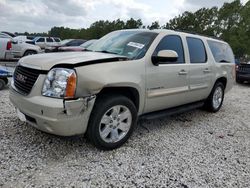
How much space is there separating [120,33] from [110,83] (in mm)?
1749

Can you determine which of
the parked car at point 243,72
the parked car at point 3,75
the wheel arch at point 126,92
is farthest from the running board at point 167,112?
the parked car at point 243,72

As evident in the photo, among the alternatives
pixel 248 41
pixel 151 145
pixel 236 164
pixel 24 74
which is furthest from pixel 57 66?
pixel 248 41

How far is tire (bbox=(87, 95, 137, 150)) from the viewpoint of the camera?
11.5ft

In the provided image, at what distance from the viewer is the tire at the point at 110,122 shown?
3.50m

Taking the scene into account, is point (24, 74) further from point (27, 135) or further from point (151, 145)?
point (151, 145)

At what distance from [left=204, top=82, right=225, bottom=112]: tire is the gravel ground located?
1.27 metres

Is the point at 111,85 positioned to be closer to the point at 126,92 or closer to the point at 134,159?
the point at 126,92

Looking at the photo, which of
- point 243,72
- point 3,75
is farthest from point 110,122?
point 243,72

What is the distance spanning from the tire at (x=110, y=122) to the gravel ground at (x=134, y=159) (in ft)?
0.53

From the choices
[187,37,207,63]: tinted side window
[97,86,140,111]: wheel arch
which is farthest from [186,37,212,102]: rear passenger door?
[97,86,140,111]: wheel arch

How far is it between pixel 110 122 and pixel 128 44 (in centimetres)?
137

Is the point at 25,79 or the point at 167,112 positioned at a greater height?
the point at 25,79

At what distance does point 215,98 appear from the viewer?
20.9 ft

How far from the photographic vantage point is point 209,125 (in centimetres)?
539
